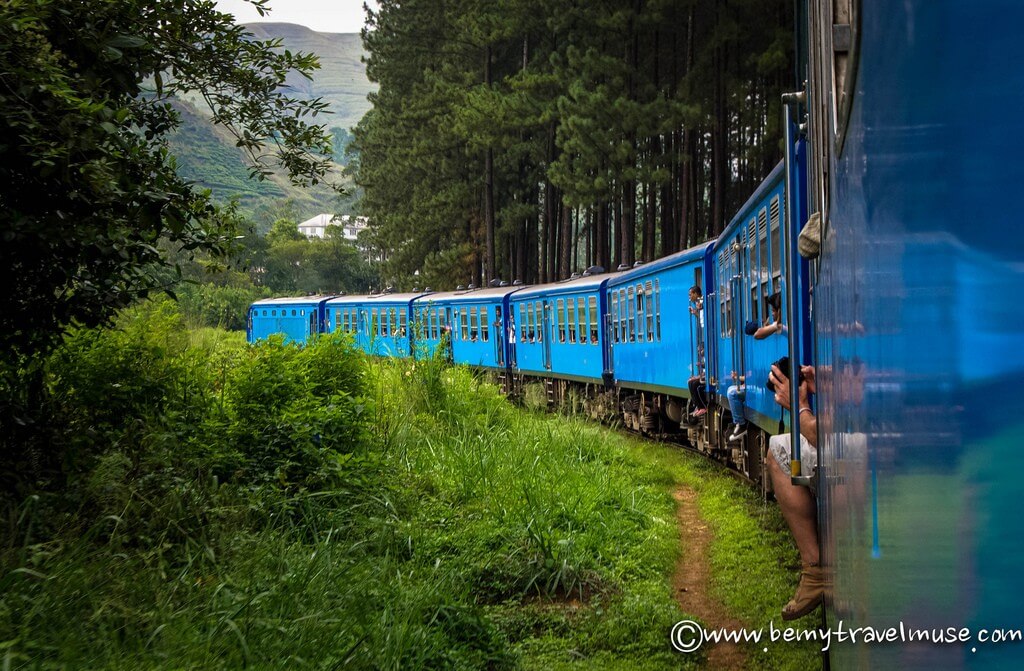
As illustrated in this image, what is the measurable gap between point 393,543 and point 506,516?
48.6 inches

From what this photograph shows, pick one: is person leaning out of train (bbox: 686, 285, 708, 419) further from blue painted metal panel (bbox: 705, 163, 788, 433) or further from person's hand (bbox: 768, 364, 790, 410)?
person's hand (bbox: 768, 364, 790, 410)

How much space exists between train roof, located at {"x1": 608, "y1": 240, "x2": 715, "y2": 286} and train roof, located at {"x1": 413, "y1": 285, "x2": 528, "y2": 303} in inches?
256

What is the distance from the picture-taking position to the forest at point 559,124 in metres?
28.7

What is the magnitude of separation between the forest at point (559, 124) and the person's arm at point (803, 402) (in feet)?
60.4

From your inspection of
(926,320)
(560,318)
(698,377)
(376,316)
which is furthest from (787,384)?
(376,316)

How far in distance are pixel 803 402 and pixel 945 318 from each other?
5.21 m

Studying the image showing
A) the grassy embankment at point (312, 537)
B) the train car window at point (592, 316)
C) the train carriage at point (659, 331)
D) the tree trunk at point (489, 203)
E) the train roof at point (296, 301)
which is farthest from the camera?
the tree trunk at point (489, 203)

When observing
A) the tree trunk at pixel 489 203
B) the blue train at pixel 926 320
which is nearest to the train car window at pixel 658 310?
the blue train at pixel 926 320

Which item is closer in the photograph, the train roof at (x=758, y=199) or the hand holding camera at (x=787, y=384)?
the hand holding camera at (x=787, y=384)

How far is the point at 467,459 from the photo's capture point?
10.1 metres

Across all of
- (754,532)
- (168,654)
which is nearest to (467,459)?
(754,532)

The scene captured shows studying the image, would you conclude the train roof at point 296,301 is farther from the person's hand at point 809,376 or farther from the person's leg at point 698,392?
the person's hand at point 809,376

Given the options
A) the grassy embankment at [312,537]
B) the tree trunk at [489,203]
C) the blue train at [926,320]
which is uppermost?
the tree trunk at [489,203]

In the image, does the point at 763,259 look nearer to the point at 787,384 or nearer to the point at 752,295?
the point at 752,295
